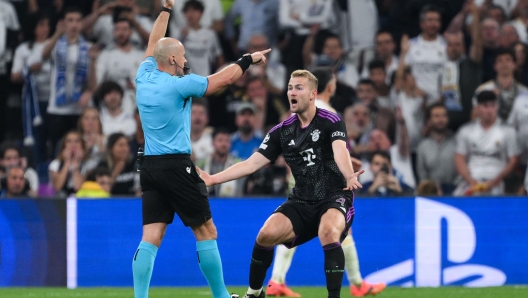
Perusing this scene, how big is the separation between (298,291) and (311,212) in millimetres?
2974

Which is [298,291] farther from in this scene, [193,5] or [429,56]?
[193,5]

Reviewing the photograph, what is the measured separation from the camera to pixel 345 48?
1450 centimetres

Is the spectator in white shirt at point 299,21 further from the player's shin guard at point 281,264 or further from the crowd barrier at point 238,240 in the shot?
the player's shin guard at point 281,264

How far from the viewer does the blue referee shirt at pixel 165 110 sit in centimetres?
757

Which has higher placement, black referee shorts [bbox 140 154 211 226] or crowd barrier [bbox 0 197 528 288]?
black referee shorts [bbox 140 154 211 226]

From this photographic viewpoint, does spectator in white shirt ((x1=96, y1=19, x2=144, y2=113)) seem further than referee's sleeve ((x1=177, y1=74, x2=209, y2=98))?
Yes

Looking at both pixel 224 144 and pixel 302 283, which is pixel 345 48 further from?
pixel 302 283

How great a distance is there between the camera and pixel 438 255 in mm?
11273

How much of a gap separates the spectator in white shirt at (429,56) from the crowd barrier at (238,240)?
112 inches

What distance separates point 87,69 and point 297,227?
715 centimetres

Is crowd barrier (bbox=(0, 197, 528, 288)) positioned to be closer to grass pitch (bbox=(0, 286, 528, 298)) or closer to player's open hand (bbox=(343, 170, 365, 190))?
grass pitch (bbox=(0, 286, 528, 298))

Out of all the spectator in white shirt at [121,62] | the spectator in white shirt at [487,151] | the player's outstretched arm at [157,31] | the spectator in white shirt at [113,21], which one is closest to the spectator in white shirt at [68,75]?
the spectator in white shirt at [121,62]

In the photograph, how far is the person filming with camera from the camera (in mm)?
12219

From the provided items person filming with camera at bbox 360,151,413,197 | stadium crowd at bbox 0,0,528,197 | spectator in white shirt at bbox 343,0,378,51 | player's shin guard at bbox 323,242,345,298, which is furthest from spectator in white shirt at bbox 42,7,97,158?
player's shin guard at bbox 323,242,345,298
